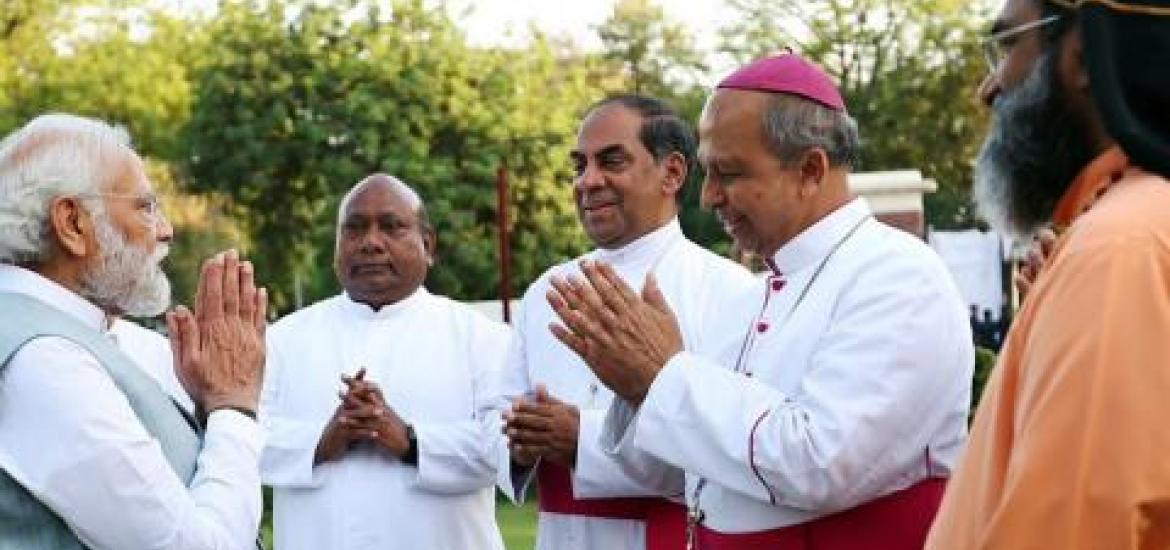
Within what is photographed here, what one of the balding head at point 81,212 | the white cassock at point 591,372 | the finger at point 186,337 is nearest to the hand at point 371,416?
the white cassock at point 591,372

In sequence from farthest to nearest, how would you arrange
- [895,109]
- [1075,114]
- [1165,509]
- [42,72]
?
[42,72] → [895,109] → [1075,114] → [1165,509]

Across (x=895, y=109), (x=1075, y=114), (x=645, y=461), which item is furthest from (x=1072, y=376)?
(x=895, y=109)

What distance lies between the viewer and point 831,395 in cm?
448

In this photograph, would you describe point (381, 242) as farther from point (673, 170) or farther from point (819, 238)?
point (819, 238)

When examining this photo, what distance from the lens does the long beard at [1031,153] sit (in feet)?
9.62

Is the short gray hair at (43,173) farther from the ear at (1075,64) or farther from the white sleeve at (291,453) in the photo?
the white sleeve at (291,453)

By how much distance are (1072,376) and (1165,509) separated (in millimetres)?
220

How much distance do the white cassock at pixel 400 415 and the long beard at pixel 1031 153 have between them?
3996mm

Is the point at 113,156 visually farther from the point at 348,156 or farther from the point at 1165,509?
the point at 348,156

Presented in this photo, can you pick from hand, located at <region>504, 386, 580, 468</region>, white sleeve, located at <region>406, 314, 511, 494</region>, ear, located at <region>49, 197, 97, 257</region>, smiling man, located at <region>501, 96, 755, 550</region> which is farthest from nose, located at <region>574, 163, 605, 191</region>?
ear, located at <region>49, 197, 97, 257</region>

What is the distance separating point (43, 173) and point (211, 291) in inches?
20.2

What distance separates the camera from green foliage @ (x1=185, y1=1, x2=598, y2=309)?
3012cm

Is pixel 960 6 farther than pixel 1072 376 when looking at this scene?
Yes

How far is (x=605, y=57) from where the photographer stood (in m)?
44.8
